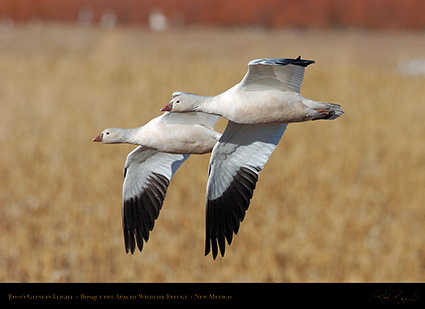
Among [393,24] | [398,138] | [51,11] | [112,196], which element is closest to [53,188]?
[112,196]

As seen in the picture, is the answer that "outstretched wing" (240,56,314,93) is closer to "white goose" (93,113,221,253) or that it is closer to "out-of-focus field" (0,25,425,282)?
"white goose" (93,113,221,253)

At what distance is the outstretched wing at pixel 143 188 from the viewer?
6.43 ft

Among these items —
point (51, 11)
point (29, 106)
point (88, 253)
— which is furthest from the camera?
point (51, 11)

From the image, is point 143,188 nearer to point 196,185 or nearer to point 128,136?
point 128,136

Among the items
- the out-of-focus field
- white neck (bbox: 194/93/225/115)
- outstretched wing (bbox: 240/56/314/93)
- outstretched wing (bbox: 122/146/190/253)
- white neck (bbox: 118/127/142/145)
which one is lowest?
the out-of-focus field

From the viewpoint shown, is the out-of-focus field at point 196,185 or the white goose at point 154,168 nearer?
the white goose at point 154,168

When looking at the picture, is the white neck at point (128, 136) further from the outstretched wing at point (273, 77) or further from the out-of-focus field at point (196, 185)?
the out-of-focus field at point (196, 185)

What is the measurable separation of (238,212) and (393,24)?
26085 mm

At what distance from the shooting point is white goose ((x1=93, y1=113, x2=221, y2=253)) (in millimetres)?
1575

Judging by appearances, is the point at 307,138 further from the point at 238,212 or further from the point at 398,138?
the point at 238,212

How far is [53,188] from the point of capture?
15164mm

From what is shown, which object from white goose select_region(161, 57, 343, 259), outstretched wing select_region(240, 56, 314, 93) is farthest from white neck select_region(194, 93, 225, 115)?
outstretched wing select_region(240, 56, 314, 93)

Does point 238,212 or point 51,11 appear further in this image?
point 51,11

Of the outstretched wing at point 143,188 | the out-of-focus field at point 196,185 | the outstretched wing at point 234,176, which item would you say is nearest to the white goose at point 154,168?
the outstretched wing at point 143,188
